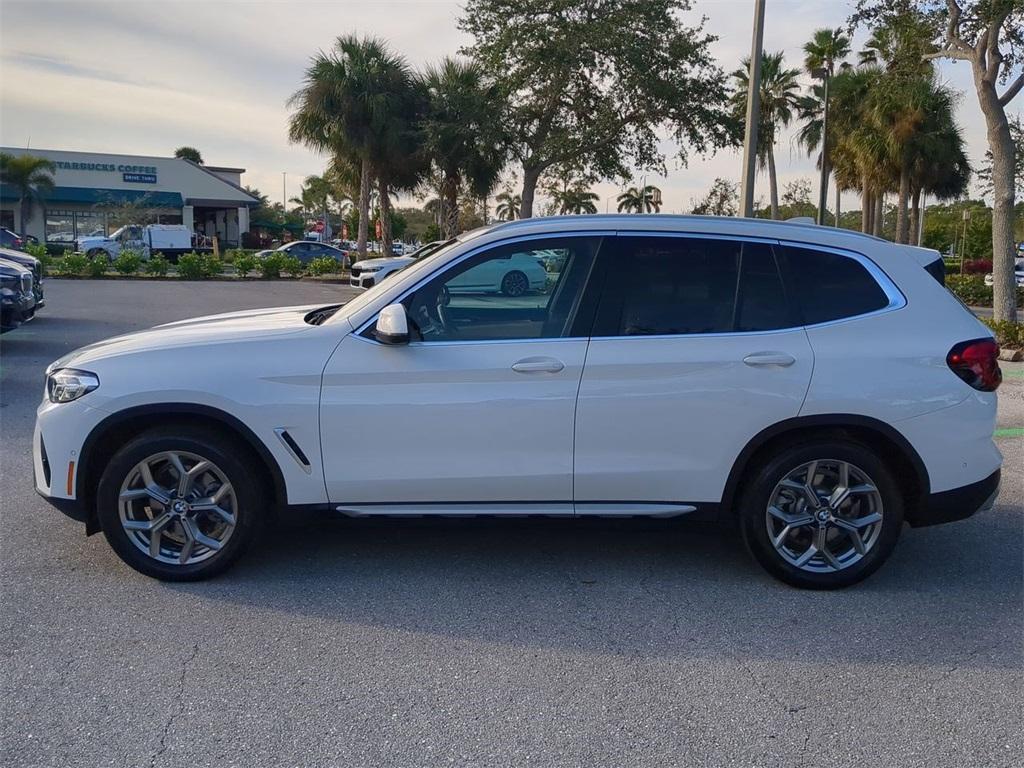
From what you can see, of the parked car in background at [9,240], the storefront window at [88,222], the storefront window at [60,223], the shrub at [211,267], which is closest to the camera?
the shrub at [211,267]

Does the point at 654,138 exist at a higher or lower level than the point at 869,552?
higher

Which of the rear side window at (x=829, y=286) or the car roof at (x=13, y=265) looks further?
the car roof at (x=13, y=265)

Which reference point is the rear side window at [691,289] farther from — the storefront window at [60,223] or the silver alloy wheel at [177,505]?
the storefront window at [60,223]

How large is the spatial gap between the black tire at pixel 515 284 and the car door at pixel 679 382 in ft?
1.28

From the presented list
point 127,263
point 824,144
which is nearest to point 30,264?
point 127,263

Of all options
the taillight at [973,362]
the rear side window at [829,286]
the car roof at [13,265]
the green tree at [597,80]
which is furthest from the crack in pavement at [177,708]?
the green tree at [597,80]

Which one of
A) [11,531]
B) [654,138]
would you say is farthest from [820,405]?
[654,138]

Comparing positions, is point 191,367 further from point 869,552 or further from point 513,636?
point 869,552

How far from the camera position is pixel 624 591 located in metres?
4.53

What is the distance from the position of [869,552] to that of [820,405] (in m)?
0.78

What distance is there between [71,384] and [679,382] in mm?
2879

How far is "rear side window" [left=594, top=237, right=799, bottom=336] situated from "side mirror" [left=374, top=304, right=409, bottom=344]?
3.00ft

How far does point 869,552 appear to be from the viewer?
4504 millimetres

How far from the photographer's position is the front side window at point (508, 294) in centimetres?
450
